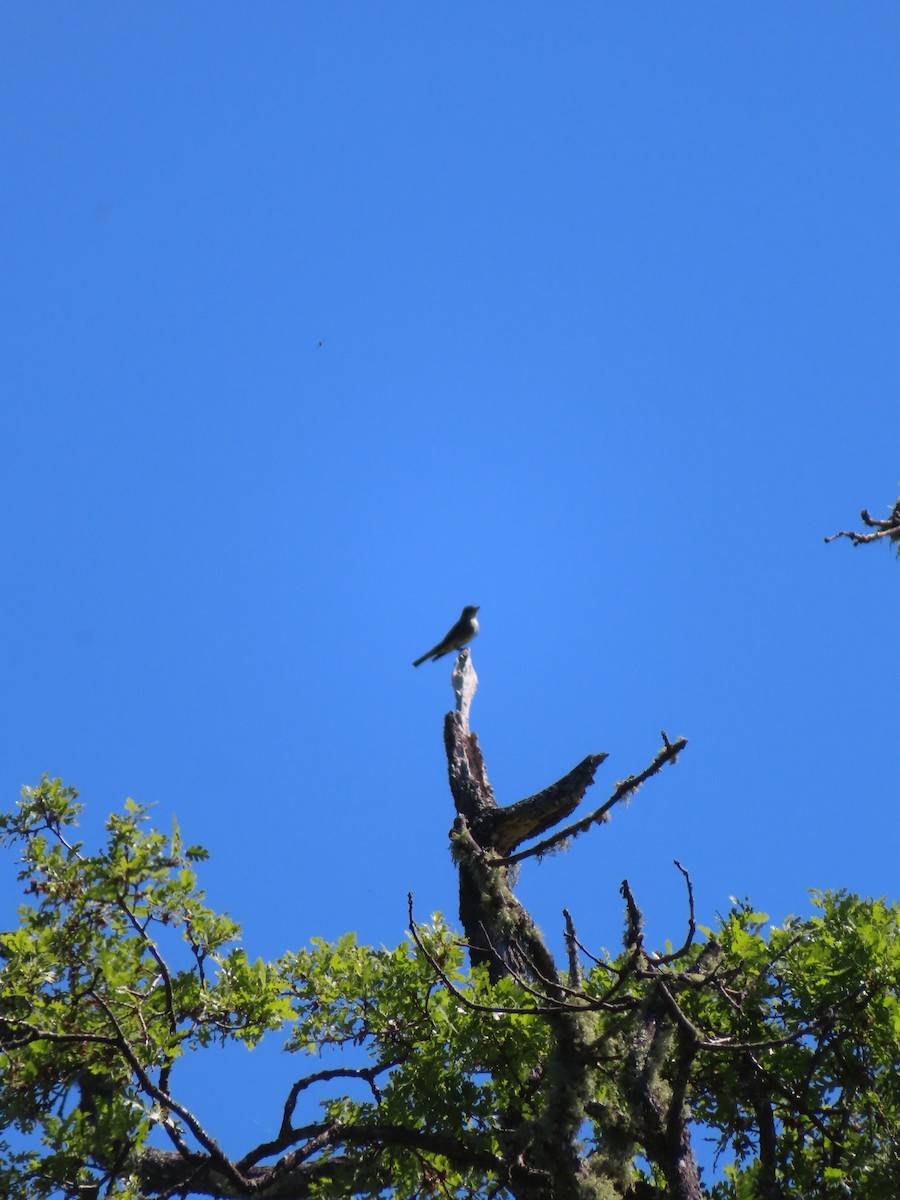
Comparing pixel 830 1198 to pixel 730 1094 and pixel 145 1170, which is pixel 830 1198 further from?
pixel 145 1170

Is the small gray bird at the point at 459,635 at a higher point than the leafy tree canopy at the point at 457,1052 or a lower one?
higher

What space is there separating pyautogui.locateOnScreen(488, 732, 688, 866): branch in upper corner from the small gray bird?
455cm

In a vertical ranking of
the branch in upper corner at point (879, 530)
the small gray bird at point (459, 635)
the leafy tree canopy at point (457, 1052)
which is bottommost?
the leafy tree canopy at point (457, 1052)

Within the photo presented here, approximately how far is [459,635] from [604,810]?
5032mm

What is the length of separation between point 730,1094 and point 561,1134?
4.92ft

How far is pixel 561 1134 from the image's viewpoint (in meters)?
6.31

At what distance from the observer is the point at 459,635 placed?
13.0 meters

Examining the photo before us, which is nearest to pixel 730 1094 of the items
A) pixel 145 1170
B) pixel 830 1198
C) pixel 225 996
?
pixel 830 1198

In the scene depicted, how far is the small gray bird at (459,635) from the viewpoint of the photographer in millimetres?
12945

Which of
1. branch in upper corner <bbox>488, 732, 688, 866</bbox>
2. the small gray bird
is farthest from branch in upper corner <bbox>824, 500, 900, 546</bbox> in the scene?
the small gray bird

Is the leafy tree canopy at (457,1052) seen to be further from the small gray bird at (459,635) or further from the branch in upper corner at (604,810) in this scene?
the small gray bird at (459,635)

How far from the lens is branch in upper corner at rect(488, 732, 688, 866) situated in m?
7.28

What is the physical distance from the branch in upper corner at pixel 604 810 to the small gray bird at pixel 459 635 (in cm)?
455

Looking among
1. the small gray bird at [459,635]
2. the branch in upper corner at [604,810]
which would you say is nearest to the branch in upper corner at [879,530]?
the branch in upper corner at [604,810]
